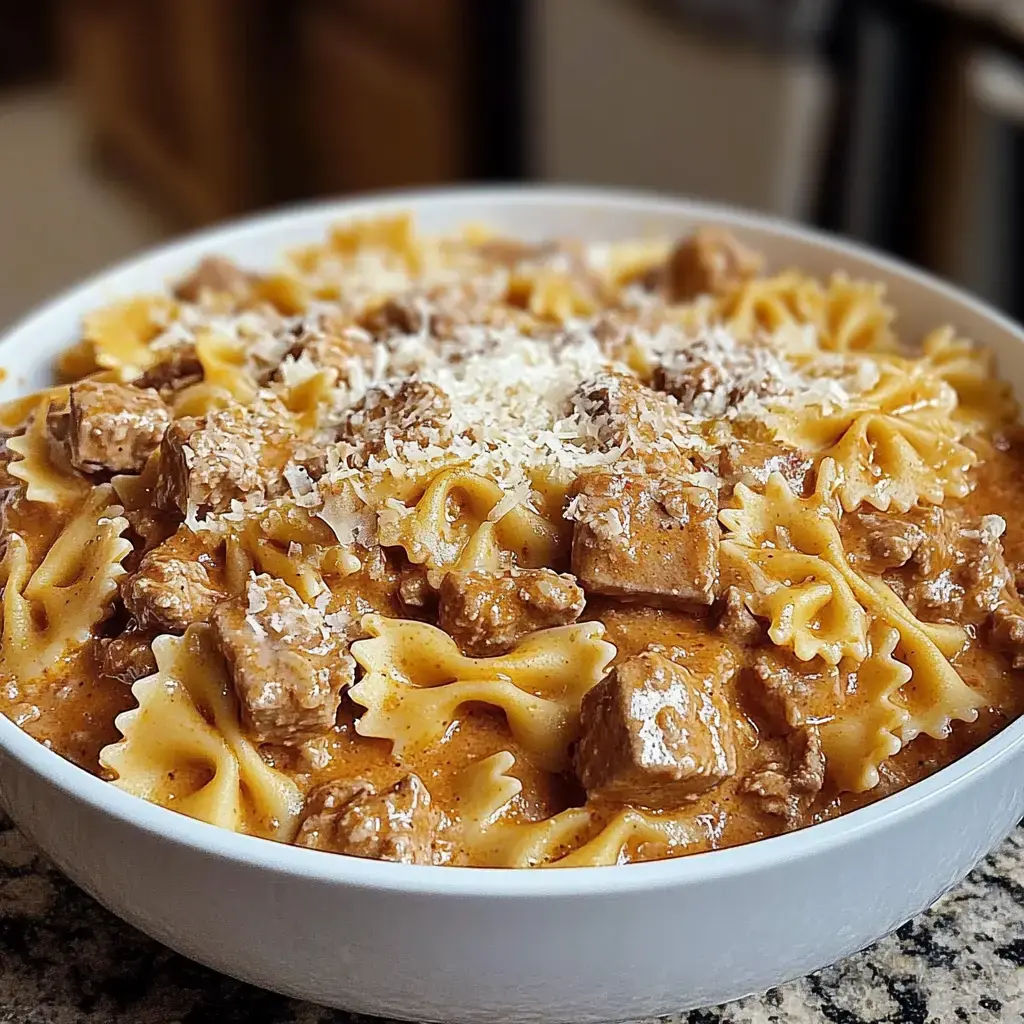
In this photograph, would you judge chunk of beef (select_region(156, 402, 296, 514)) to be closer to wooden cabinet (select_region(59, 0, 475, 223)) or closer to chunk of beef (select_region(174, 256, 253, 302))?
chunk of beef (select_region(174, 256, 253, 302))

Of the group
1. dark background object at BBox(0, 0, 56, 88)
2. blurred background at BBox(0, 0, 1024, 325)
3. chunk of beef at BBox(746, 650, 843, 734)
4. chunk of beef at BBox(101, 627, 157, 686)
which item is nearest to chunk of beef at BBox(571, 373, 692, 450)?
chunk of beef at BBox(746, 650, 843, 734)

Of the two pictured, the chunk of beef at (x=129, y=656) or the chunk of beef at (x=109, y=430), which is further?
the chunk of beef at (x=109, y=430)

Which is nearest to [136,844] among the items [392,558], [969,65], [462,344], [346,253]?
[392,558]

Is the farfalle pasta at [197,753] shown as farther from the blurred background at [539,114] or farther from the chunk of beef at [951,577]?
the blurred background at [539,114]

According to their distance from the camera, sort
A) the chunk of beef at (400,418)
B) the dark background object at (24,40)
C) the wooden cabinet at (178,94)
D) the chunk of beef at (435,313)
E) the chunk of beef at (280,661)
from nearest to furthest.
Answer: the chunk of beef at (280,661) < the chunk of beef at (400,418) < the chunk of beef at (435,313) < the wooden cabinet at (178,94) < the dark background object at (24,40)

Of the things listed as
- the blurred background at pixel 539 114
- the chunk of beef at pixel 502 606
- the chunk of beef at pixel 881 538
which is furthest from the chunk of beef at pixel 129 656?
the blurred background at pixel 539 114

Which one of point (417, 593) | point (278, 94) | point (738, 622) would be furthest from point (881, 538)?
point (278, 94)
